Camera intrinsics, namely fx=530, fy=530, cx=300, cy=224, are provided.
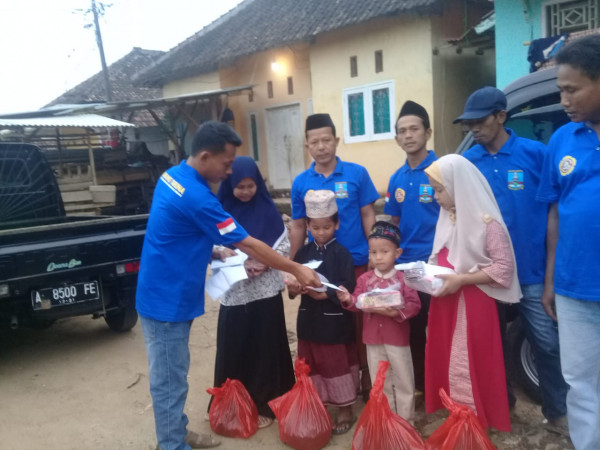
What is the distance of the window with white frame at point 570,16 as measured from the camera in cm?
738

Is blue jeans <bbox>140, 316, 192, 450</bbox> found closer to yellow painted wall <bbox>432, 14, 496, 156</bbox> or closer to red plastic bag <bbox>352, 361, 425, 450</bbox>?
red plastic bag <bbox>352, 361, 425, 450</bbox>

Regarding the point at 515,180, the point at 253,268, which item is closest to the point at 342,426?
the point at 253,268

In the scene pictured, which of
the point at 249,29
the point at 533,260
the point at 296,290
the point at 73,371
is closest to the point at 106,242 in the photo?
the point at 73,371

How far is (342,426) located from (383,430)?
0.68 meters

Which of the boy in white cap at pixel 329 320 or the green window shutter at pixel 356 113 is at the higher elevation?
the green window shutter at pixel 356 113

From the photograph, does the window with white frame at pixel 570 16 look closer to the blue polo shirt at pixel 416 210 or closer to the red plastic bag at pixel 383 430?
the blue polo shirt at pixel 416 210

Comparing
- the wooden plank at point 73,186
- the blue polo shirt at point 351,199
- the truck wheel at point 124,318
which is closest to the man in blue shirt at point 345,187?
the blue polo shirt at point 351,199

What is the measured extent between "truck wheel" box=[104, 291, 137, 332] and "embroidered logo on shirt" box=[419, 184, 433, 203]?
2961mm

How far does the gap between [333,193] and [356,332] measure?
92 centimetres

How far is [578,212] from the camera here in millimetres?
2180

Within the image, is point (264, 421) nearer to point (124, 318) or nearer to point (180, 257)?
point (180, 257)

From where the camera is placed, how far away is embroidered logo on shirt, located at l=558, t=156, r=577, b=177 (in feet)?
7.34

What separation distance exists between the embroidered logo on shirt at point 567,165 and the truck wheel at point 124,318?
3.82 metres

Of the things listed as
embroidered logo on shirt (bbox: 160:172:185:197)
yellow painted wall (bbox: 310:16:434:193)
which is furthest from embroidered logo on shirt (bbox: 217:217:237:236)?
yellow painted wall (bbox: 310:16:434:193)
